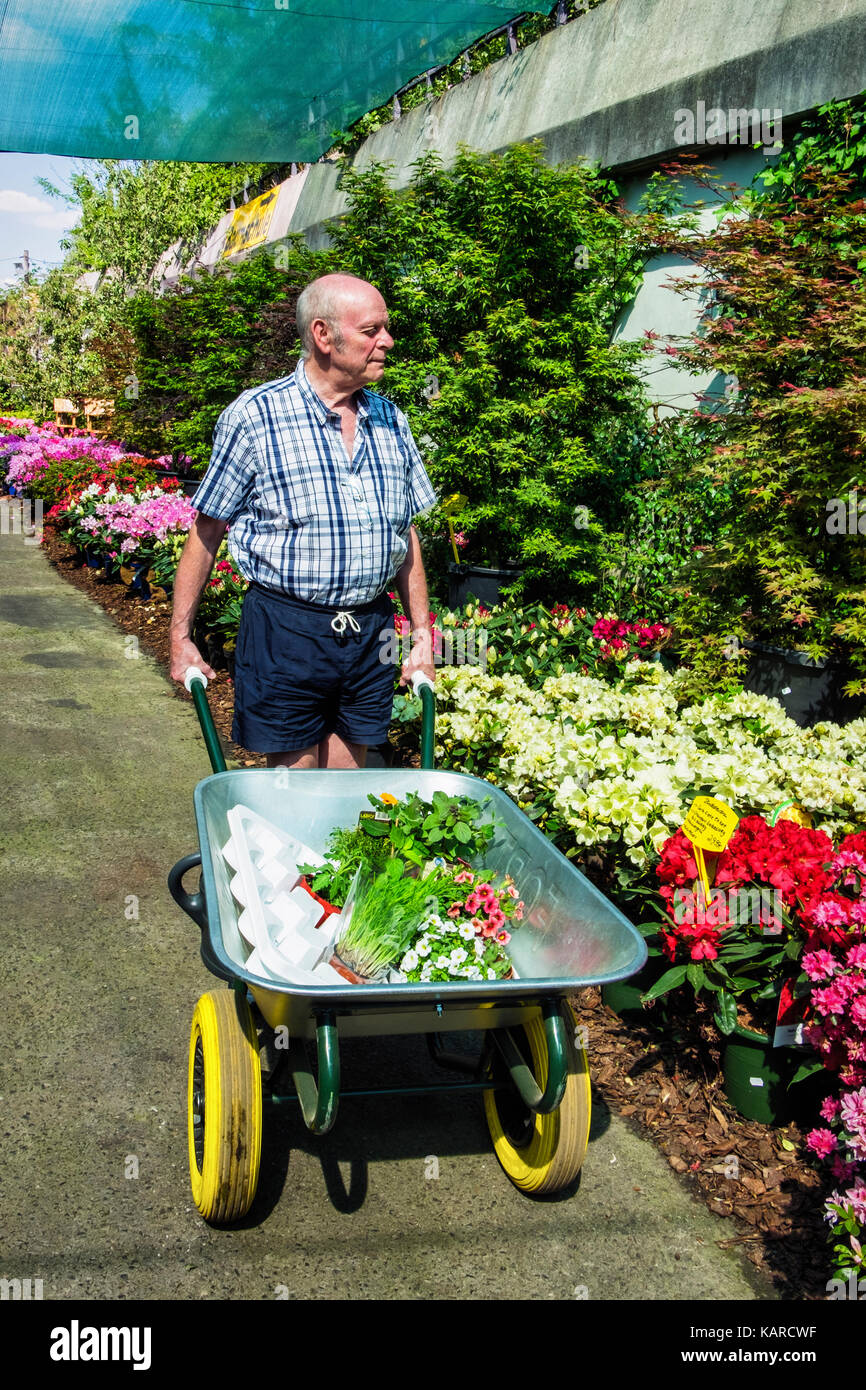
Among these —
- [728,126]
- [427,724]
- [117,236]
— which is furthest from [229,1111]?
[117,236]

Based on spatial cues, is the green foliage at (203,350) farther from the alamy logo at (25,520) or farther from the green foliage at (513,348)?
the green foliage at (513,348)

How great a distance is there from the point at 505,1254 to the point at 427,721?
51.0 inches

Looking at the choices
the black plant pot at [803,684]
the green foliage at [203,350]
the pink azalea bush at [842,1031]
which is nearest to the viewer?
the pink azalea bush at [842,1031]

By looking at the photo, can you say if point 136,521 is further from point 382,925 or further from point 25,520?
point 382,925

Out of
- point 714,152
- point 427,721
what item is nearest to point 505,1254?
point 427,721

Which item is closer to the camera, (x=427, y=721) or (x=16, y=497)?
(x=427, y=721)

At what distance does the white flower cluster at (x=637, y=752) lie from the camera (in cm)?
297

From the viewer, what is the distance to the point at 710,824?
2480mm

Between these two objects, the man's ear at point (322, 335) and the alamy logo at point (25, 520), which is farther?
the alamy logo at point (25, 520)

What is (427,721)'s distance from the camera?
2.75 meters

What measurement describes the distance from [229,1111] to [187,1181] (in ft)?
1.57

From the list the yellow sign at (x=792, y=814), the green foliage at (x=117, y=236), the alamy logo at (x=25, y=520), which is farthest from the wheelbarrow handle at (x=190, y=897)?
the green foliage at (x=117, y=236)

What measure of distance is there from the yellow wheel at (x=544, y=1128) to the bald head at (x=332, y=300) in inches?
69.8
